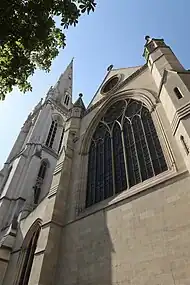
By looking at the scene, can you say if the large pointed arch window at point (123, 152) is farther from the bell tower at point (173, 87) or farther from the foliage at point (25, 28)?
the foliage at point (25, 28)

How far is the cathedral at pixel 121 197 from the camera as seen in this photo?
18.6ft

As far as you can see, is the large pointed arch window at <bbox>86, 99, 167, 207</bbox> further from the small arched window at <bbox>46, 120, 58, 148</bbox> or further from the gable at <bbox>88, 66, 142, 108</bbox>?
the small arched window at <bbox>46, 120, 58, 148</bbox>

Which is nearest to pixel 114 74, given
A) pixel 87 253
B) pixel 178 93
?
pixel 178 93

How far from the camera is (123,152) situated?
9.32 meters

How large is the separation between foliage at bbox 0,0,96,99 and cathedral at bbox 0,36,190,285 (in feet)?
14.5

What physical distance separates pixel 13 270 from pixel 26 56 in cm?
946

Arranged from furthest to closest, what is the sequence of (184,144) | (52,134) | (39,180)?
(52,134) → (39,180) → (184,144)

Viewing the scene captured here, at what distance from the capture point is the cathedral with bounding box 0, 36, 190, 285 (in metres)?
5.68

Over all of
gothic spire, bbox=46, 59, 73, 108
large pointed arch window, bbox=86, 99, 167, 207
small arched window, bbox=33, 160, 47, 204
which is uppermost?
gothic spire, bbox=46, 59, 73, 108

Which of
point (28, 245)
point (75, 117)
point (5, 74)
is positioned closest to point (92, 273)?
point (28, 245)

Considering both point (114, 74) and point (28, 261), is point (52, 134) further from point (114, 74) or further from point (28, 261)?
point (28, 261)

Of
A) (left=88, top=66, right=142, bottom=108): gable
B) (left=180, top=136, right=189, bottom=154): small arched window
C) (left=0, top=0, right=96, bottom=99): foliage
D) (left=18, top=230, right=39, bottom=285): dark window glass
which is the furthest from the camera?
(left=88, top=66, right=142, bottom=108): gable

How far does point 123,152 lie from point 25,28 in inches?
243

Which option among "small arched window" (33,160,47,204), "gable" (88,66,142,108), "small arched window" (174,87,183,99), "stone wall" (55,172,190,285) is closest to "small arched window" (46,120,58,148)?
"small arched window" (33,160,47,204)
